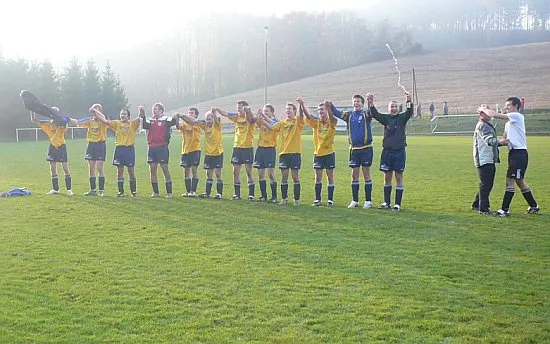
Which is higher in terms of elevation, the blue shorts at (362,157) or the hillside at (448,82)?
the hillside at (448,82)

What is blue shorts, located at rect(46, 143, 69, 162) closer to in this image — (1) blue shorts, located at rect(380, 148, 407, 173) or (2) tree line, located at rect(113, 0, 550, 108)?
(1) blue shorts, located at rect(380, 148, 407, 173)

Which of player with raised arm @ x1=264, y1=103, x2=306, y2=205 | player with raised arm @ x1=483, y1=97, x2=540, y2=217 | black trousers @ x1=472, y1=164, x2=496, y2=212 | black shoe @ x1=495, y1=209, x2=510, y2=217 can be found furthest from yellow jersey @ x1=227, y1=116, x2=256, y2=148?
black shoe @ x1=495, y1=209, x2=510, y2=217

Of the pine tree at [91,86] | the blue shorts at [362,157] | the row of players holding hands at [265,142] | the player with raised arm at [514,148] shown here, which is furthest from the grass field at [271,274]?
the pine tree at [91,86]

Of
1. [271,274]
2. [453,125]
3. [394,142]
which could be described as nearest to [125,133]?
[394,142]

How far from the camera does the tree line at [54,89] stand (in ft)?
176

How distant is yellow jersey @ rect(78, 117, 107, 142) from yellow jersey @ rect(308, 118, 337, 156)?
5.22m

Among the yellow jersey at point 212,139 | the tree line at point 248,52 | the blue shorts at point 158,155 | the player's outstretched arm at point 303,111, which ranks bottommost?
the blue shorts at point 158,155

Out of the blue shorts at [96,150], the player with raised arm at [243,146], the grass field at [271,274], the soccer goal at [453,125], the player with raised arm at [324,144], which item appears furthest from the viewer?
the soccer goal at [453,125]

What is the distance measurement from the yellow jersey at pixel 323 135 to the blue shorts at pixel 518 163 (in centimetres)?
356

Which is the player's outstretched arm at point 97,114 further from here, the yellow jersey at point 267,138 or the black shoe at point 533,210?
the black shoe at point 533,210

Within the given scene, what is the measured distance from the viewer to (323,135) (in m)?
12.5

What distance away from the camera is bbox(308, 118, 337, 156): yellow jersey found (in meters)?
12.5

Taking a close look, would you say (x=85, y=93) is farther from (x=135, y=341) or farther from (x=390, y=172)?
(x=135, y=341)

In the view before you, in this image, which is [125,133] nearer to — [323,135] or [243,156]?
[243,156]
